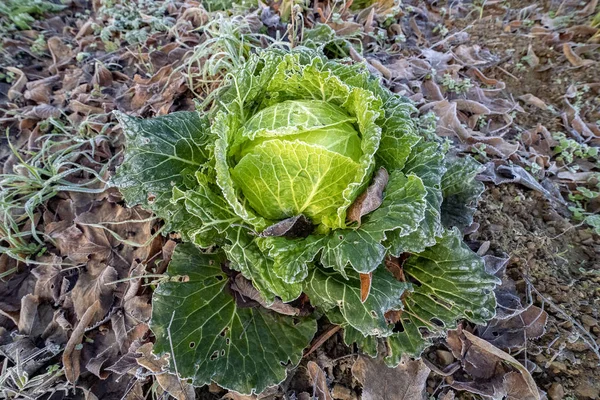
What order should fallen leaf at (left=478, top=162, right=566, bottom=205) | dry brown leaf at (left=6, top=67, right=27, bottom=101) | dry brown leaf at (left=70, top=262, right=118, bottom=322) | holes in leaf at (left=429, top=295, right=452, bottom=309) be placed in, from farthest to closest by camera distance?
dry brown leaf at (left=6, top=67, right=27, bottom=101)
fallen leaf at (left=478, top=162, right=566, bottom=205)
dry brown leaf at (left=70, top=262, right=118, bottom=322)
holes in leaf at (left=429, top=295, right=452, bottom=309)

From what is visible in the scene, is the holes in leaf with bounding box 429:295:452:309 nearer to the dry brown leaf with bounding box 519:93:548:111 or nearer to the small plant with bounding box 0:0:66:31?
the dry brown leaf with bounding box 519:93:548:111

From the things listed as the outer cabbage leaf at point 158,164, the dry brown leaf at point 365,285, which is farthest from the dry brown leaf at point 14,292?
the dry brown leaf at point 365,285

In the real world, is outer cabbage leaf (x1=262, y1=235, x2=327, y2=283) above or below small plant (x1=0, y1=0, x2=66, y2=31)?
below

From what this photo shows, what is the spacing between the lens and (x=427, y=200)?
6.47 ft

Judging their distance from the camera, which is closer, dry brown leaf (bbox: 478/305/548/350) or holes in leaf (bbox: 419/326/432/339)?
holes in leaf (bbox: 419/326/432/339)

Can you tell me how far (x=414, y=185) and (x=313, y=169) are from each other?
487 mm

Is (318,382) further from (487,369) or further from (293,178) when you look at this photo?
(293,178)

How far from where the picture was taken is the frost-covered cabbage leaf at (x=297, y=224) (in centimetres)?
181

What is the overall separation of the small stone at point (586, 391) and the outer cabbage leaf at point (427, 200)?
1.17 meters

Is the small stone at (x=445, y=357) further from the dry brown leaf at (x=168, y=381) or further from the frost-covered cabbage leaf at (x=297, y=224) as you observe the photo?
the dry brown leaf at (x=168, y=381)

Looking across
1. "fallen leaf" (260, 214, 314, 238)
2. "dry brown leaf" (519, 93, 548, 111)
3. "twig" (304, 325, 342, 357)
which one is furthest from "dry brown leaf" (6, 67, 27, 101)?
"dry brown leaf" (519, 93, 548, 111)

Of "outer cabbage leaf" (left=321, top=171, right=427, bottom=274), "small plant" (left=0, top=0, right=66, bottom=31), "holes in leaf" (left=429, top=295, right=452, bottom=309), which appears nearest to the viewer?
"outer cabbage leaf" (left=321, top=171, right=427, bottom=274)

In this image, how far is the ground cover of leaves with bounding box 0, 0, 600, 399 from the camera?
2.14 metres

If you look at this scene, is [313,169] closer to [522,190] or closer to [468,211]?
[468,211]
